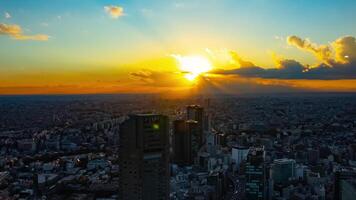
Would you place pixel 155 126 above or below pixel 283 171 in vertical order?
above

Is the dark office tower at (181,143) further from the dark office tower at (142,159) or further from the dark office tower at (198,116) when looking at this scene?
the dark office tower at (142,159)

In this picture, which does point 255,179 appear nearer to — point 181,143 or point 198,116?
point 181,143

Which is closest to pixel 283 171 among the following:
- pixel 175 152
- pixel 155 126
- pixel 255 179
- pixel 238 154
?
pixel 238 154

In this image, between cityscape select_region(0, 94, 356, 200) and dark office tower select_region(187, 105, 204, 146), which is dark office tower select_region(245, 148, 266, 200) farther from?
dark office tower select_region(187, 105, 204, 146)

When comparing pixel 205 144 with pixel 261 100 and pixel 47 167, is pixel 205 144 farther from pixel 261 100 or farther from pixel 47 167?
pixel 261 100

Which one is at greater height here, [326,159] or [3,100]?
[3,100]

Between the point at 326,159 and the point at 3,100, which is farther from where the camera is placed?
the point at 3,100

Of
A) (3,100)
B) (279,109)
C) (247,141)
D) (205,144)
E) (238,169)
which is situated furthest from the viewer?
(3,100)

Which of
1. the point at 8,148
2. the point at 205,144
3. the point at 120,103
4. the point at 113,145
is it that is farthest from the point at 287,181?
the point at 120,103
